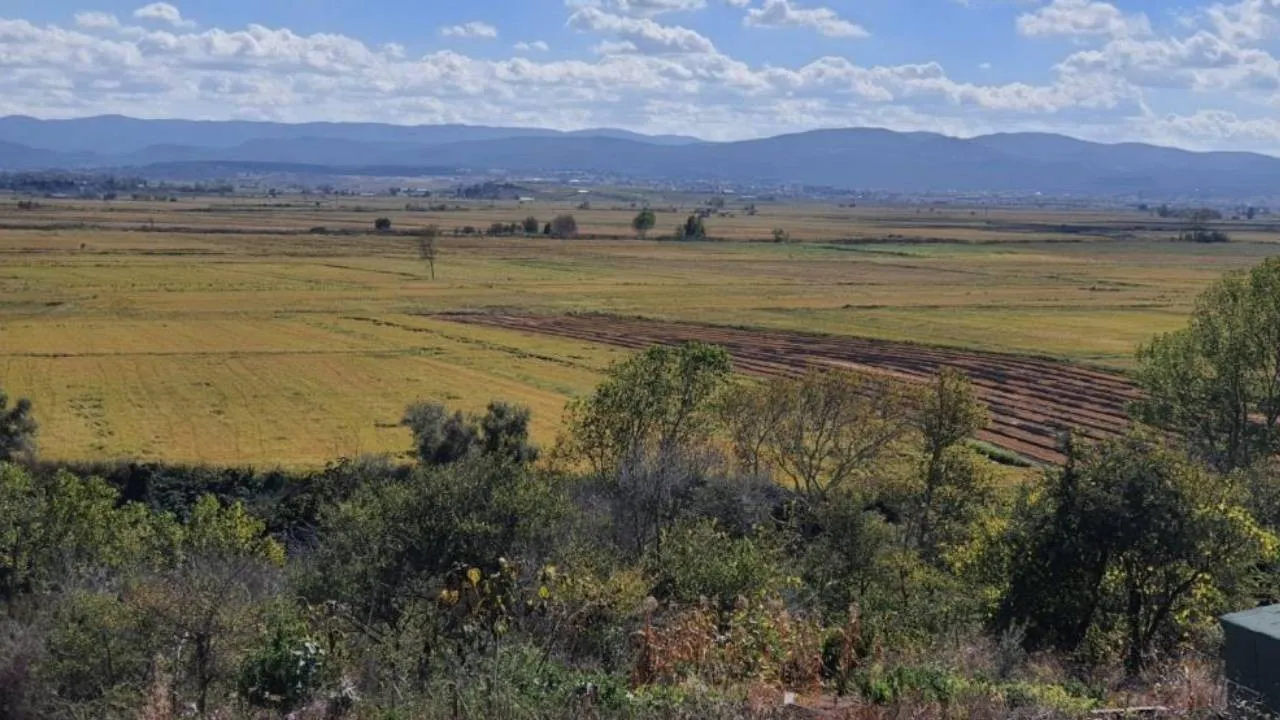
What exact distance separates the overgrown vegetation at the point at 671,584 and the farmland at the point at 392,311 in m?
17.7

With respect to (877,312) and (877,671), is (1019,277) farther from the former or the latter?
(877,671)

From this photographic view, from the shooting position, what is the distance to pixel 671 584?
1772 cm

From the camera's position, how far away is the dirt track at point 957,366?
156 ft

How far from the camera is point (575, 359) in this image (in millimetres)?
65188

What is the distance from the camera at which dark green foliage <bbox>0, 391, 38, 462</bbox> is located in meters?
35.8

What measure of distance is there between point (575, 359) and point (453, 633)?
50.9m

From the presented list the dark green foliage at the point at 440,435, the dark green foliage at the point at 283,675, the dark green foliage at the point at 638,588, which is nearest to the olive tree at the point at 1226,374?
the dark green foliage at the point at 638,588

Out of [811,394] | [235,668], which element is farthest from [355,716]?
[811,394]

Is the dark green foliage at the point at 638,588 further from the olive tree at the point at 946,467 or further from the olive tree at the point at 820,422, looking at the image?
the olive tree at the point at 820,422

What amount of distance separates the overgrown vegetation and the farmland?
57.9 ft

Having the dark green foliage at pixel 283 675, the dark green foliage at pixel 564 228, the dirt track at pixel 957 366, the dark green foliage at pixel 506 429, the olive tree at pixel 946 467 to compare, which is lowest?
the dirt track at pixel 957 366

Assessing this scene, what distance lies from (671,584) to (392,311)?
71.3 m

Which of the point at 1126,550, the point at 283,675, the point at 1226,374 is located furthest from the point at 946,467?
the point at 283,675

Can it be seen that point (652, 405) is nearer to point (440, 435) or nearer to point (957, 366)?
point (440, 435)
